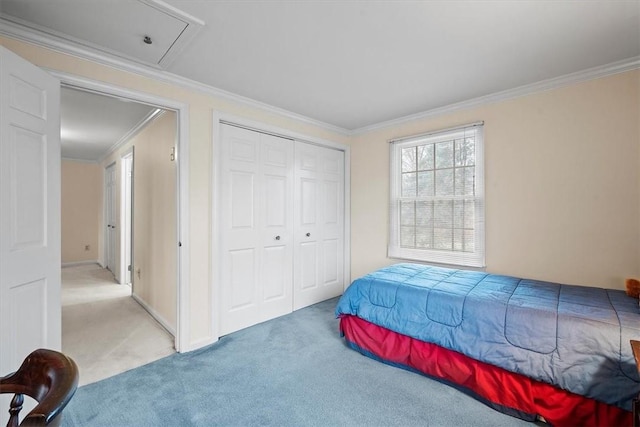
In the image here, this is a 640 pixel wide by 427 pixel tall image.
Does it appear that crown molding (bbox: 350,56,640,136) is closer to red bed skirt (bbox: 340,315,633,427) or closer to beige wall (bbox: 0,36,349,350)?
beige wall (bbox: 0,36,349,350)

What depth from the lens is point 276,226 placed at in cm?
333

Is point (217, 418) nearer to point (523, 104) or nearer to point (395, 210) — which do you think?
point (395, 210)

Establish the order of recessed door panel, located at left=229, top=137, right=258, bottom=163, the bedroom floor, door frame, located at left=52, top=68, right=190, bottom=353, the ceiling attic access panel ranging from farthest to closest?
recessed door panel, located at left=229, top=137, right=258, bottom=163
door frame, located at left=52, top=68, right=190, bottom=353
the bedroom floor
the ceiling attic access panel

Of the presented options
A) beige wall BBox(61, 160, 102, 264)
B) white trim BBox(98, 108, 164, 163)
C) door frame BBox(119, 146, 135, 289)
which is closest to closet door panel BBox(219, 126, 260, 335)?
white trim BBox(98, 108, 164, 163)

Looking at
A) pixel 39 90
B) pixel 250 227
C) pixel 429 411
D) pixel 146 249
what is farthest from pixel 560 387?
pixel 146 249

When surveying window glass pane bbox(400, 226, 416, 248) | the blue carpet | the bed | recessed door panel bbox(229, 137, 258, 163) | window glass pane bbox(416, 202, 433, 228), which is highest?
recessed door panel bbox(229, 137, 258, 163)

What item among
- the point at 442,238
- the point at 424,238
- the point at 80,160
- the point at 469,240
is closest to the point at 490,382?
the point at 469,240

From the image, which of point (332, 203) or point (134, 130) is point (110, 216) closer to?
point (134, 130)

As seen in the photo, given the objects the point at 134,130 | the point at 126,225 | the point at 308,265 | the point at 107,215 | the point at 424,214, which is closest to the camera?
the point at 424,214

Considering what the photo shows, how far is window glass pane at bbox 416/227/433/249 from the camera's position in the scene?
3.34m

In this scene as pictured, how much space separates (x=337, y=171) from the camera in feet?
13.4

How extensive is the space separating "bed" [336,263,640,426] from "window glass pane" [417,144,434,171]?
1410 mm

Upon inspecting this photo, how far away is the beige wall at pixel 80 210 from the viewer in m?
6.38

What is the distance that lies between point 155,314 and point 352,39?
347 cm
